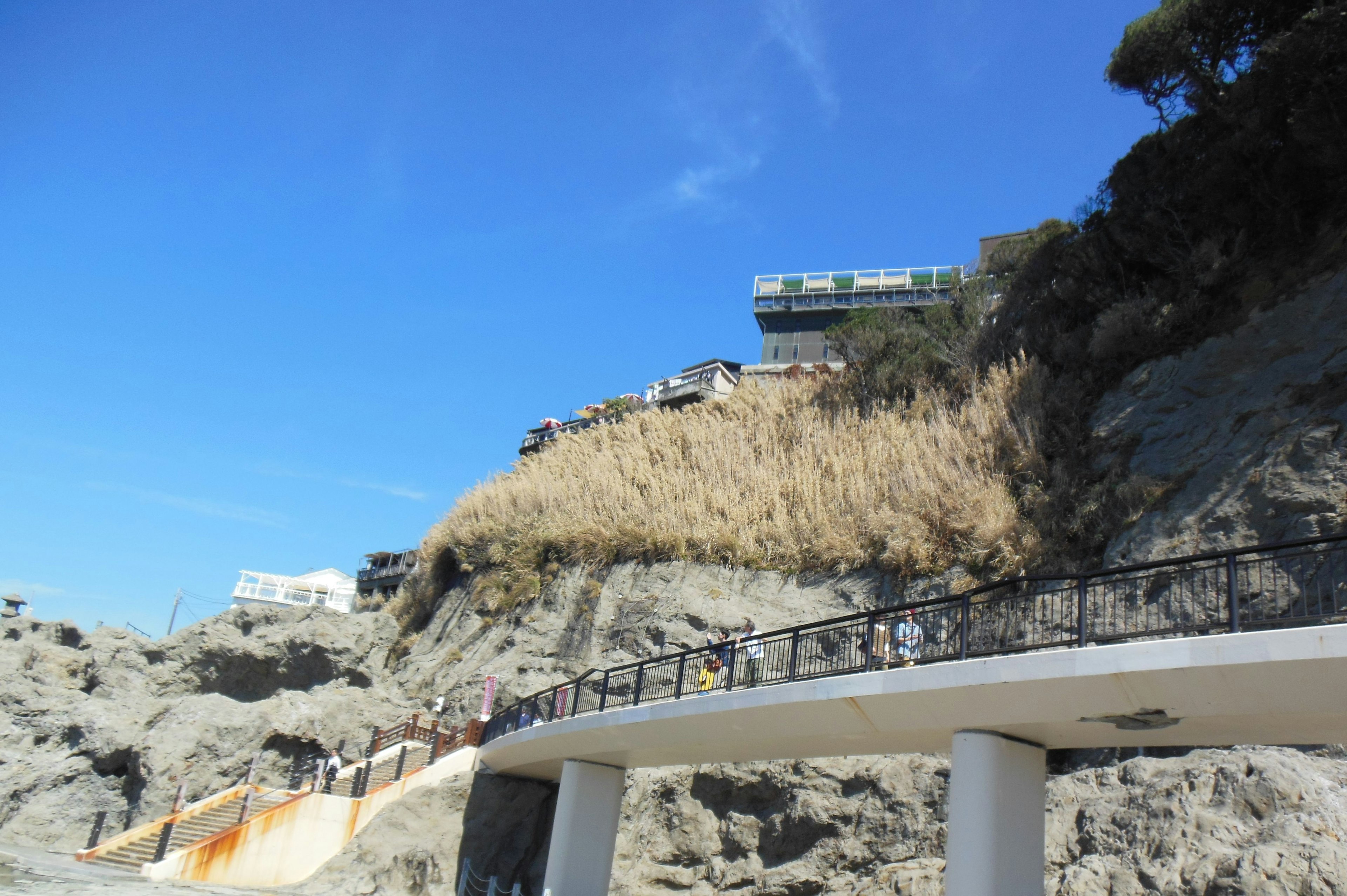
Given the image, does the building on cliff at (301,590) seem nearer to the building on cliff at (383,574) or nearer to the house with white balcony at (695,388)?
the building on cliff at (383,574)

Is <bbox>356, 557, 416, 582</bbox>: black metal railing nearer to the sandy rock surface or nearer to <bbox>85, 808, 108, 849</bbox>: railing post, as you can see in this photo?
<bbox>85, 808, 108, 849</bbox>: railing post

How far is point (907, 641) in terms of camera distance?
15.3 m

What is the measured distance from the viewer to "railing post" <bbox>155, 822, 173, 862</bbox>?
1948 cm

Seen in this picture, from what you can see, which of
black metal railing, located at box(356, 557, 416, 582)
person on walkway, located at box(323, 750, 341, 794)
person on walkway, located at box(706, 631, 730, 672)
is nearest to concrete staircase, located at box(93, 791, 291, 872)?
person on walkway, located at box(323, 750, 341, 794)

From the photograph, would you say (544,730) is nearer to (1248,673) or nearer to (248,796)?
(248,796)

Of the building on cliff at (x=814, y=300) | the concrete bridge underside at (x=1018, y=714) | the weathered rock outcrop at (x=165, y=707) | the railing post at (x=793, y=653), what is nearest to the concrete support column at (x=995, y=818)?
the concrete bridge underside at (x=1018, y=714)

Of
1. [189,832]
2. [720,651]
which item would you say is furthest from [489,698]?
[720,651]

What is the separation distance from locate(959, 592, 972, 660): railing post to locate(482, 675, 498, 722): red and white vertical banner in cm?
1638

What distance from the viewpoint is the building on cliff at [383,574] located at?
52250 millimetres

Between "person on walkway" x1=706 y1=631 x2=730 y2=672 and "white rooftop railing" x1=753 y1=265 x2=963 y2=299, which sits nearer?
"person on walkway" x1=706 y1=631 x2=730 y2=672

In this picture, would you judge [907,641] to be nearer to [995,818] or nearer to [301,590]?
[995,818]

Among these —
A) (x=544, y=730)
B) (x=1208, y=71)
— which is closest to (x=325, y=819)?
(x=544, y=730)

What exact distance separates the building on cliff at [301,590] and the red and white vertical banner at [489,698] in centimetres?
2560

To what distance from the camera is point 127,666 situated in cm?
3052
